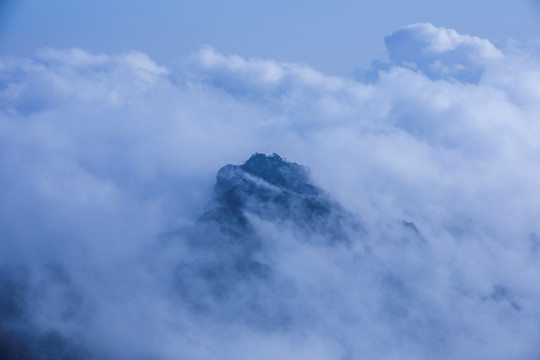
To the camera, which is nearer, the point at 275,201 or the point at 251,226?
the point at 251,226

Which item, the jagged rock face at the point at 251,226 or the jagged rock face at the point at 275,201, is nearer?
the jagged rock face at the point at 251,226

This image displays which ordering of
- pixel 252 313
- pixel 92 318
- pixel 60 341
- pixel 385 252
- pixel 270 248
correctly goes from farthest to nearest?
pixel 385 252
pixel 270 248
pixel 252 313
pixel 92 318
pixel 60 341

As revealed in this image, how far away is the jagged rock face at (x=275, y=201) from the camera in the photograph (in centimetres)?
9425

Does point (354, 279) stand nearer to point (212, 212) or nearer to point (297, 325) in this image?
point (297, 325)

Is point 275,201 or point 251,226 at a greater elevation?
point 275,201

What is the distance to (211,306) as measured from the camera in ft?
268

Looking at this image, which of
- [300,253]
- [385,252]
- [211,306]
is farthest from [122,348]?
[385,252]

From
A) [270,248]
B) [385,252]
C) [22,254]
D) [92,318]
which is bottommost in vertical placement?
[92,318]

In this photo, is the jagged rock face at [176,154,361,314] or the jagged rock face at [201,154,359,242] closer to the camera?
the jagged rock face at [176,154,361,314]

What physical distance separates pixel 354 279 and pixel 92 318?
5584 centimetres

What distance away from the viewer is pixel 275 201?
326ft

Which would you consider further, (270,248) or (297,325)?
(270,248)

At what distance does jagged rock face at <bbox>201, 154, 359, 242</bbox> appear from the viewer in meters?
94.2

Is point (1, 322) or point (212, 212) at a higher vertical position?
point (212, 212)
